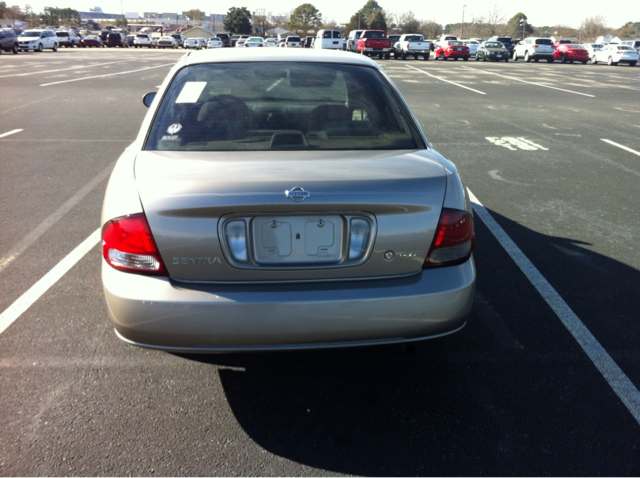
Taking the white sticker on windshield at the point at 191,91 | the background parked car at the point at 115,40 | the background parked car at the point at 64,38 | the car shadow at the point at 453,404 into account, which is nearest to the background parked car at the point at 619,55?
the car shadow at the point at 453,404

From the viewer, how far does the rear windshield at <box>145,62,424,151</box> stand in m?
3.05

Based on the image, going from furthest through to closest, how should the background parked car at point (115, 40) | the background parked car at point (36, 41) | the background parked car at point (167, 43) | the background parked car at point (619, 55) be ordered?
the background parked car at point (167, 43), the background parked car at point (115, 40), the background parked car at point (36, 41), the background parked car at point (619, 55)

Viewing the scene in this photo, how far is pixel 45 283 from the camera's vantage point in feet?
13.4

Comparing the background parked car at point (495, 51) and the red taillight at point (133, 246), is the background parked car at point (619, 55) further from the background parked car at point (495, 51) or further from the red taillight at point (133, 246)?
the red taillight at point (133, 246)

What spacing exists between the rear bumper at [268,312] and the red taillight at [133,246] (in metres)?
0.05

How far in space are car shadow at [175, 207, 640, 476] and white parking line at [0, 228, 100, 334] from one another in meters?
1.37

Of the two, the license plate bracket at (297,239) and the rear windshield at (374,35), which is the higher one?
the rear windshield at (374,35)

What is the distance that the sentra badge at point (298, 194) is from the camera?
2.39 meters

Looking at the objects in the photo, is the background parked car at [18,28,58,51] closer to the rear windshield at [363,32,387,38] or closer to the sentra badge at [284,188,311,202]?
the rear windshield at [363,32,387,38]

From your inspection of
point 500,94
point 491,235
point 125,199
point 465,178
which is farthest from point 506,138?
point 125,199

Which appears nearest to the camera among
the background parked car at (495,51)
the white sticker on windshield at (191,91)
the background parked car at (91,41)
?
the white sticker on windshield at (191,91)

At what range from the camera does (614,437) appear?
2600 millimetres

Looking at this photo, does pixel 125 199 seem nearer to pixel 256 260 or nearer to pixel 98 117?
pixel 256 260

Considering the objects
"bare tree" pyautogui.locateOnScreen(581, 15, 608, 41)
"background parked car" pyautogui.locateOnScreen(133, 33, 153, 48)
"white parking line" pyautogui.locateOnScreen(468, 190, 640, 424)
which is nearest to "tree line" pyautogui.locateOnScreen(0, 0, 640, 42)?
"bare tree" pyautogui.locateOnScreen(581, 15, 608, 41)
